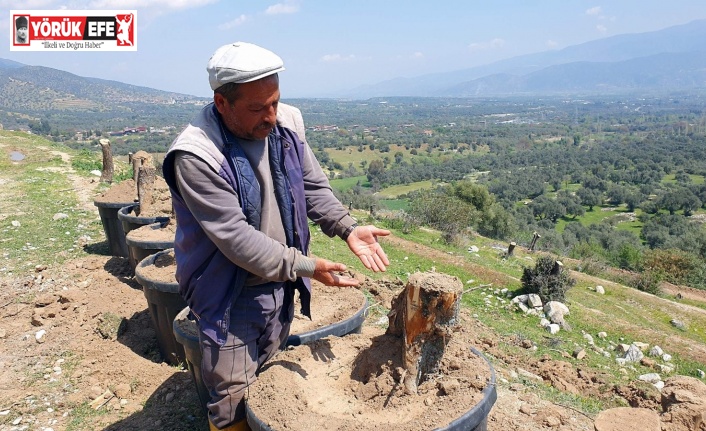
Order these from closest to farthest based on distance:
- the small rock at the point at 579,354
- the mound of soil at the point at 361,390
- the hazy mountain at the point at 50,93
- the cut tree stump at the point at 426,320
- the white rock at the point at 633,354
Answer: the mound of soil at the point at 361,390 → the cut tree stump at the point at 426,320 → the small rock at the point at 579,354 → the white rock at the point at 633,354 → the hazy mountain at the point at 50,93

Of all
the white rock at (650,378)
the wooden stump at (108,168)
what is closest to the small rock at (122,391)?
the white rock at (650,378)

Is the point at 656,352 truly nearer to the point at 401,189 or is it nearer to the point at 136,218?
the point at 136,218

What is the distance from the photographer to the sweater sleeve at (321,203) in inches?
99.2

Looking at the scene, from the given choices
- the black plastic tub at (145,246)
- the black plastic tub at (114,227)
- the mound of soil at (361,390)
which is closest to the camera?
the mound of soil at (361,390)

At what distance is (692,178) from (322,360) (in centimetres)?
7743

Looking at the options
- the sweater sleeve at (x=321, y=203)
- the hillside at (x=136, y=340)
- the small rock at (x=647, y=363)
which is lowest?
the small rock at (x=647, y=363)

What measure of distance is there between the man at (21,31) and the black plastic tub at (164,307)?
16.8m

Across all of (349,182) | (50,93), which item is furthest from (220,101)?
(50,93)

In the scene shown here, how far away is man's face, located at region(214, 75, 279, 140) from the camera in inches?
75.9

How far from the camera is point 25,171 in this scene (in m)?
13.3

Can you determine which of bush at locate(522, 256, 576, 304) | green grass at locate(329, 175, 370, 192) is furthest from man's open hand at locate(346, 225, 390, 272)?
green grass at locate(329, 175, 370, 192)

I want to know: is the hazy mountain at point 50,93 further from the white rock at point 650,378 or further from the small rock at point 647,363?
the white rock at point 650,378

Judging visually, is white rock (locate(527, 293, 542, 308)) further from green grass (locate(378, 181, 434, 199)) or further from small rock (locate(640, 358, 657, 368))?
green grass (locate(378, 181, 434, 199))

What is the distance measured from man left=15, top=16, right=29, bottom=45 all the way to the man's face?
18812 mm
